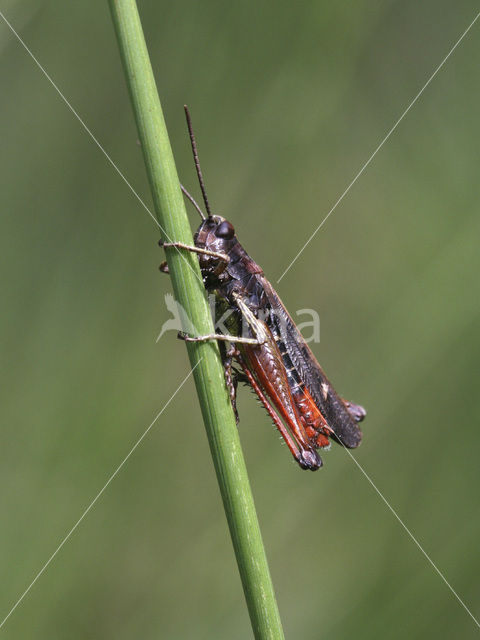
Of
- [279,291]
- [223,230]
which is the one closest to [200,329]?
[223,230]

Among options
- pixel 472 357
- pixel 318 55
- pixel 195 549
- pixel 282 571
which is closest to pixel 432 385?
pixel 472 357

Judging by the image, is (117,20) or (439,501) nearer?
(117,20)

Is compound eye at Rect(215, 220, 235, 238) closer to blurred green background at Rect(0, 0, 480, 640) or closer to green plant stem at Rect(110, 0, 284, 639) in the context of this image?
blurred green background at Rect(0, 0, 480, 640)

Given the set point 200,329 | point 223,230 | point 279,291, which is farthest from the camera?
point 279,291

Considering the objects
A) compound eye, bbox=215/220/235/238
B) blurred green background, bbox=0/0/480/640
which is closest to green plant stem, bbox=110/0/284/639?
compound eye, bbox=215/220/235/238

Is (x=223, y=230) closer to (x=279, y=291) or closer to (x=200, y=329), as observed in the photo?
(x=279, y=291)

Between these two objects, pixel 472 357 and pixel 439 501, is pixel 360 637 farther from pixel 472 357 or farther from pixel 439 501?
pixel 472 357
